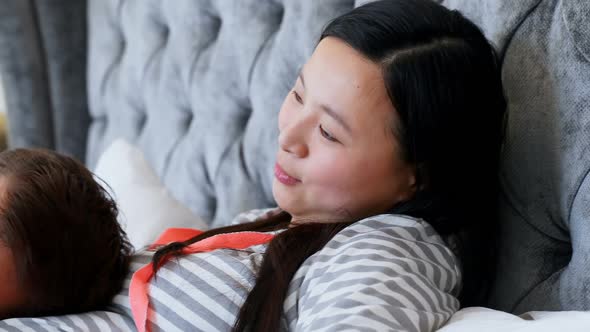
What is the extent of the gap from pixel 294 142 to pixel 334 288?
239 mm

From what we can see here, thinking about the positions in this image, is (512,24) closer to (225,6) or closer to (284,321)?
(284,321)

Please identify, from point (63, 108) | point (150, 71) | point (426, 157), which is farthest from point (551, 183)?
point (63, 108)

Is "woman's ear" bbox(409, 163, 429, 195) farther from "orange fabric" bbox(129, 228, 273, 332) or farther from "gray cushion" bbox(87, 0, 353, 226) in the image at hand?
"gray cushion" bbox(87, 0, 353, 226)

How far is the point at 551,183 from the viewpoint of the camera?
3.17 ft

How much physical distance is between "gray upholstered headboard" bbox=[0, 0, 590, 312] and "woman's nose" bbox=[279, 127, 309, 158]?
0.85 feet

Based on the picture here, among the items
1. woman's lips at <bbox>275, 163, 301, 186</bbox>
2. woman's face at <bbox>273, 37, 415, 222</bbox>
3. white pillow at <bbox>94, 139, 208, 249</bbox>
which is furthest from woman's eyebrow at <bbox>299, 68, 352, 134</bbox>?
white pillow at <bbox>94, 139, 208, 249</bbox>

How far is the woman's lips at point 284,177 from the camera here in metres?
1.02

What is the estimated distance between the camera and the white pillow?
1.38 metres

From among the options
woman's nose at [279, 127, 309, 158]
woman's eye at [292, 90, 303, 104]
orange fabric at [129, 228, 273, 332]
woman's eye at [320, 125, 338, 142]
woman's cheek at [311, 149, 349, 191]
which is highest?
woman's eye at [292, 90, 303, 104]

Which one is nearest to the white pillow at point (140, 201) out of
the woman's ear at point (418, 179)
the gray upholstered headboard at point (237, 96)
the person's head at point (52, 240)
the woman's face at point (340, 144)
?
the gray upholstered headboard at point (237, 96)

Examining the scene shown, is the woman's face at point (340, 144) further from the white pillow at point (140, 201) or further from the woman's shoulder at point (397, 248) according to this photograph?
the white pillow at point (140, 201)

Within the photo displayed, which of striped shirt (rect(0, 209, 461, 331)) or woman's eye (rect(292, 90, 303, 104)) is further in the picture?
woman's eye (rect(292, 90, 303, 104))

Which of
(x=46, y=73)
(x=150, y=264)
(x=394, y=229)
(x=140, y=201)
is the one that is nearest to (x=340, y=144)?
(x=394, y=229)

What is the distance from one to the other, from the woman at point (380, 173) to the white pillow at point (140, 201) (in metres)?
0.37
